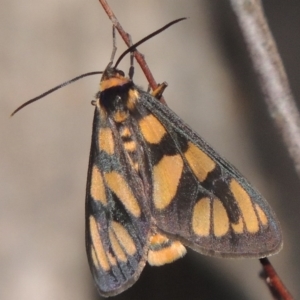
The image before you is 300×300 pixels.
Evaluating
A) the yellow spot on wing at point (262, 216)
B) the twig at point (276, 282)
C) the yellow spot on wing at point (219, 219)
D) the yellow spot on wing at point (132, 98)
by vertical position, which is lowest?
the twig at point (276, 282)

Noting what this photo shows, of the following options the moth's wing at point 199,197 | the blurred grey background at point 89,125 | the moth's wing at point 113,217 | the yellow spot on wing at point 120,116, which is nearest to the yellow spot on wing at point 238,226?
the moth's wing at point 199,197

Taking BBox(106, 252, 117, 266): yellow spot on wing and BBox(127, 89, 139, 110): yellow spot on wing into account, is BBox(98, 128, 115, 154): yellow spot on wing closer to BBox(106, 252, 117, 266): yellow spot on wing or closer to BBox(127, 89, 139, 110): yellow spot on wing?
BBox(127, 89, 139, 110): yellow spot on wing

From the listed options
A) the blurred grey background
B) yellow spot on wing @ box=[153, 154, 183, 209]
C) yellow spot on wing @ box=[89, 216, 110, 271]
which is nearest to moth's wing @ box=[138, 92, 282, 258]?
yellow spot on wing @ box=[153, 154, 183, 209]

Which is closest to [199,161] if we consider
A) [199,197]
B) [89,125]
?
[199,197]

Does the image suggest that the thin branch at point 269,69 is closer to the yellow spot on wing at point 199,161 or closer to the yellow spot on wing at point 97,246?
the yellow spot on wing at point 199,161

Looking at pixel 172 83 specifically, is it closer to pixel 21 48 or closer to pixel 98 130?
pixel 21 48

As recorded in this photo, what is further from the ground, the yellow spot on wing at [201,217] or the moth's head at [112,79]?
the moth's head at [112,79]

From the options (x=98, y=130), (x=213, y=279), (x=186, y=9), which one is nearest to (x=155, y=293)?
(x=213, y=279)
